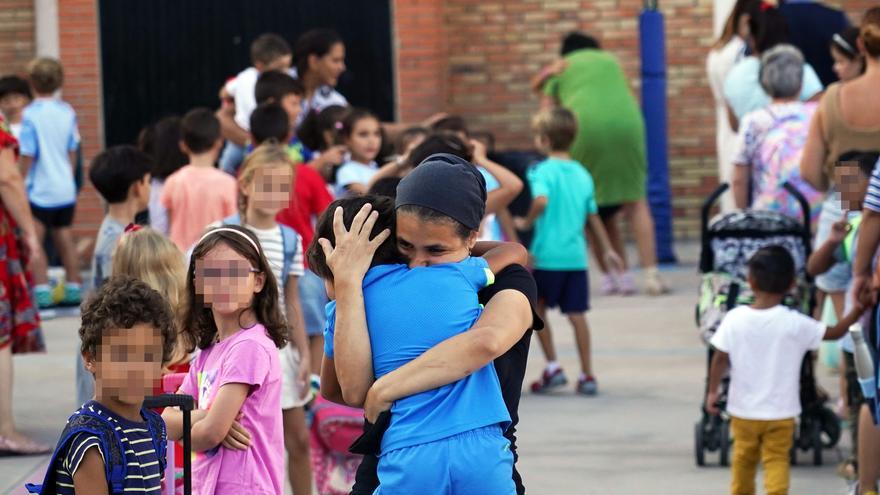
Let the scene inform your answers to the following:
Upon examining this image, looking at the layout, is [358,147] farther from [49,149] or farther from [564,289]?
[49,149]

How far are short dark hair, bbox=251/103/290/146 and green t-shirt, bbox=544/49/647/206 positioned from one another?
496cm

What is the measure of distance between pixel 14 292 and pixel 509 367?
422cm

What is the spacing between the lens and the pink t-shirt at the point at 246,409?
13.7 feet

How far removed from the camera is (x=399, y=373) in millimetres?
3396

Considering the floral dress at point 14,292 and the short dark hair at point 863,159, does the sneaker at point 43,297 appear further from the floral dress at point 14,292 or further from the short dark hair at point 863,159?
the short dark hair at point 863,159

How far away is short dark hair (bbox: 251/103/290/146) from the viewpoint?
764cm

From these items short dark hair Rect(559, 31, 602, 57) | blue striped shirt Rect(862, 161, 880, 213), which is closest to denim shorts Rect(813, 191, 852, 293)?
blue striped shirt Rect(862, 161, 880, 213)

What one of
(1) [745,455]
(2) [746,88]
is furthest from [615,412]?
(2) [746,88]

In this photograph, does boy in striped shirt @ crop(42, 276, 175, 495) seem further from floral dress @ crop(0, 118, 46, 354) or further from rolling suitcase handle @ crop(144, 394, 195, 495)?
floral dress @ crop(0, 118, 46, 354)

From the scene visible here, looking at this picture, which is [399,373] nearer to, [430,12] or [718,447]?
[718,447]

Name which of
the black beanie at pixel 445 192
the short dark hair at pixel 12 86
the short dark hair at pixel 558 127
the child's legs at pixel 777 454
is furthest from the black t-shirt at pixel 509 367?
the short dark hair at pixel 12 86

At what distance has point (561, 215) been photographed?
892cm

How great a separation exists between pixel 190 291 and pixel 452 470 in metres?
1.38

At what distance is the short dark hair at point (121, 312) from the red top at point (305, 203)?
3711 mm
